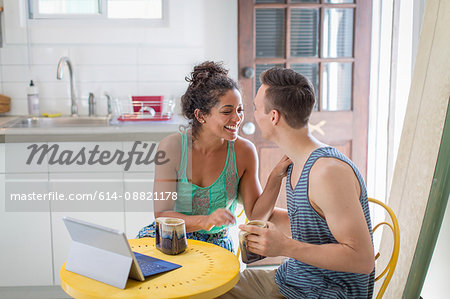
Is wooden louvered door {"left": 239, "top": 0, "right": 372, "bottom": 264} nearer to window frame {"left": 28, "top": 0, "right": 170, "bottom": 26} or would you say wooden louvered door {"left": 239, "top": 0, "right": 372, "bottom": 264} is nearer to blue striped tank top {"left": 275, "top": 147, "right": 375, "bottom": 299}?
window frame {"left": 28, "top": 0, "right": 170, "bottom": 26}

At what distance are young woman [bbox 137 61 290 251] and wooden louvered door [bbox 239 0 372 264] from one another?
1090 millimetres

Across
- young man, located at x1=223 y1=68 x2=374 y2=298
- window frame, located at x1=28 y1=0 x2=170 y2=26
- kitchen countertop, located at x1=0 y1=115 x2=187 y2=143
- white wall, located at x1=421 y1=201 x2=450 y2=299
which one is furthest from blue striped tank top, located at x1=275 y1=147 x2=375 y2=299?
window frame, located at x1=28 y1=0 x2=170 y2=26

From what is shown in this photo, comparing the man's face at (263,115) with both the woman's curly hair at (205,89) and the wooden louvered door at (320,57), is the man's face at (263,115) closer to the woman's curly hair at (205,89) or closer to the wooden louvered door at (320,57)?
the woman's curly hair at (205,89)

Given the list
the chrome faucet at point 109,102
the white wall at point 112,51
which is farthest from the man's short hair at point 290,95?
the chrome faucet at point 109,102

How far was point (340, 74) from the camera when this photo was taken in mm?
3156

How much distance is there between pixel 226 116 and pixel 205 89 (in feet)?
0.47

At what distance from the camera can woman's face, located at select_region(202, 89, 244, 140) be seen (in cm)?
190

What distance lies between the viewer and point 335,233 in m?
1.34

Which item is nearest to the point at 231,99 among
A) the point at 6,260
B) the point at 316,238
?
the point at 316,238

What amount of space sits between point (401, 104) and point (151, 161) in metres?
1.55

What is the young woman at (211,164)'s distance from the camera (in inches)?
74.9

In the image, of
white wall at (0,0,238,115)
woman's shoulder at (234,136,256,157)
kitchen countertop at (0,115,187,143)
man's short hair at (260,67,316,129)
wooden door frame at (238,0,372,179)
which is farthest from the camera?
white wall at (0,0,238,115)

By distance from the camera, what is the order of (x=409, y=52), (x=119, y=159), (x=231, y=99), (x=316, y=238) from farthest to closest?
(x=409, y=52), (x=119, y=159), (x=231, y=99), (x=316, y=238)

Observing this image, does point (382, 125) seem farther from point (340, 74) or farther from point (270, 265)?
point (270, 265)
